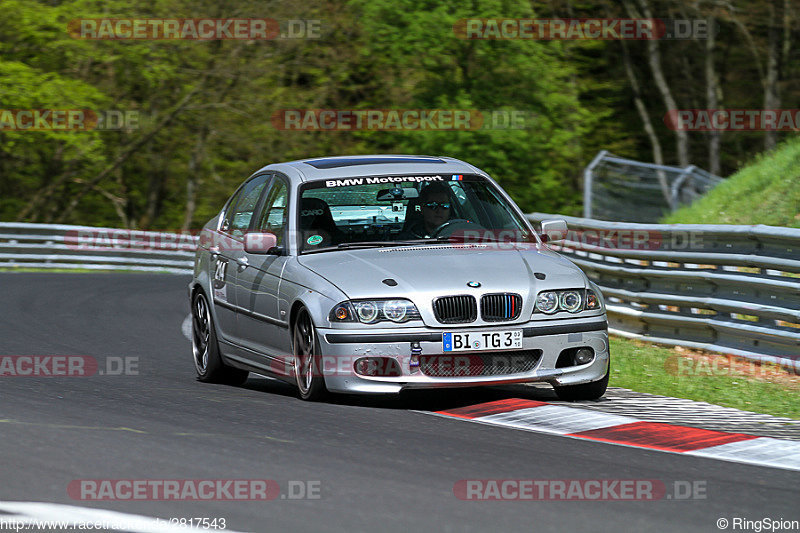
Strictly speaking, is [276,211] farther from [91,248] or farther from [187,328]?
[91,248]

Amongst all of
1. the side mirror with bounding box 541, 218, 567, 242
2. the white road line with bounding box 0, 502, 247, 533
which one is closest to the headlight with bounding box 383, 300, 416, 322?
the side mirror with bounding box 541, 218, 567, 242

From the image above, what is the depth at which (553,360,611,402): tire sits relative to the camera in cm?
860

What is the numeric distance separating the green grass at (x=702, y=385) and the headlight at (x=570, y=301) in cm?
128

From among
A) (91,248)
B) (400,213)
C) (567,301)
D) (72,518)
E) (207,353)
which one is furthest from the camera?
(91,248)

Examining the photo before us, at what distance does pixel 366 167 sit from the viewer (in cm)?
970

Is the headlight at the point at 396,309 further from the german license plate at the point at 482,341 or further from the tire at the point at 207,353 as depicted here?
the tire at the point at 207,353

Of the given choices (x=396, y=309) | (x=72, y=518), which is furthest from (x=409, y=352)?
(x=72, y=518)

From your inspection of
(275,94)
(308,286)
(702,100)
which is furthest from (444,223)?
(702,100)

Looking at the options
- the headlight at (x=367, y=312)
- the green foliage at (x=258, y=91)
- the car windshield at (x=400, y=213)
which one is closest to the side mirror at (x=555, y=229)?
the car windshield at (x=400, y=213)

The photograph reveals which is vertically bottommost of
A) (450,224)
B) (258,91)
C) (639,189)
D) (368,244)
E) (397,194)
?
(639,189)

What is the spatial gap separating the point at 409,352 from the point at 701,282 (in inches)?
187

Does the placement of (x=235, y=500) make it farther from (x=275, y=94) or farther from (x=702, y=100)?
(x=702, y=100)

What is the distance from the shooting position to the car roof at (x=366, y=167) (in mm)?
9586

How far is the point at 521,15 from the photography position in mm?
37219
